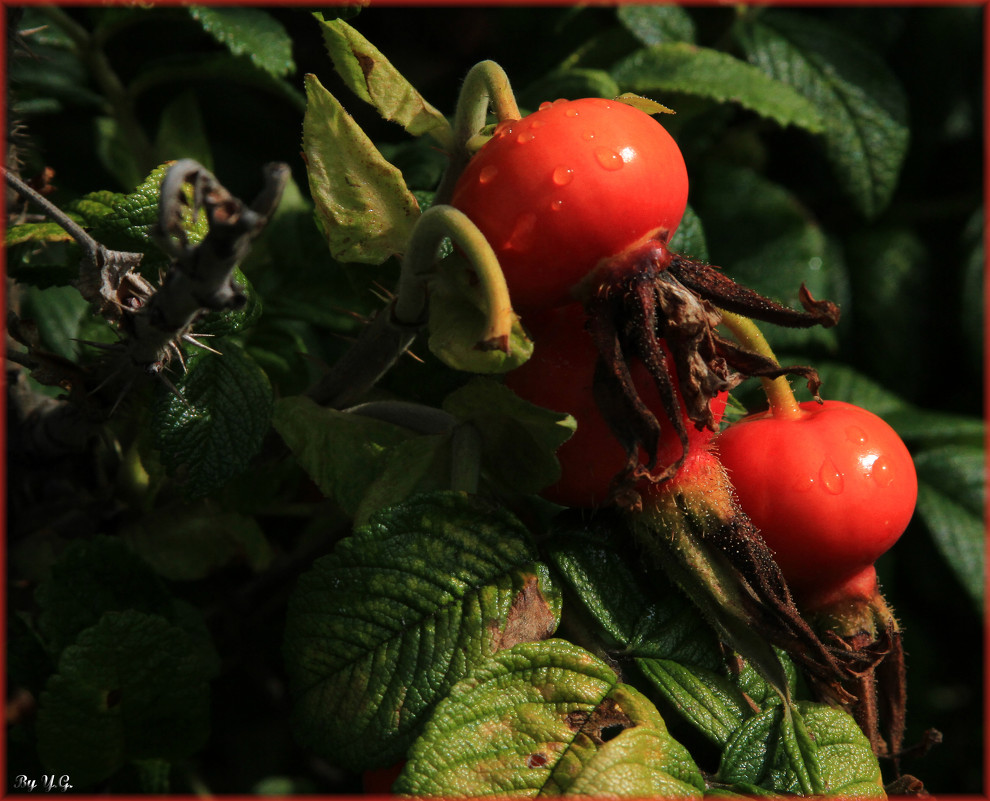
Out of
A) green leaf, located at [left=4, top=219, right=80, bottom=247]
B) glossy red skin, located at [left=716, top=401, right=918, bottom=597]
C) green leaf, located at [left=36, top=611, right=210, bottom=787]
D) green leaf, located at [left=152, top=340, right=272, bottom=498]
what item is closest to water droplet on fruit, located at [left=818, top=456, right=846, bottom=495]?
glossy red skin, located at [left=716, top=401, right=918, bottom=597]

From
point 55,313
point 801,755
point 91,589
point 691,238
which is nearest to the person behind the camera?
point 801,755

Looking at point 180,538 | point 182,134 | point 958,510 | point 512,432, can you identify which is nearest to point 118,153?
point 182,134

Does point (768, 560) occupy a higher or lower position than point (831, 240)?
higher

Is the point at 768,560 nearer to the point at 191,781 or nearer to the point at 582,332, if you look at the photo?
the point at 582,332

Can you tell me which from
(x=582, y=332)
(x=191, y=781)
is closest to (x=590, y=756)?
(x=582, y=332)

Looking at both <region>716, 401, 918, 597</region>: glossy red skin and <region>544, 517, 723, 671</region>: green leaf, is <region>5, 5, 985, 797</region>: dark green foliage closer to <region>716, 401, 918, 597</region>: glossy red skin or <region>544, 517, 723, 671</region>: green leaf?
<region>544, 517, 723, 671</region>: green leaf

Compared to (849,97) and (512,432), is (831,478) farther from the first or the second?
(849,97)
